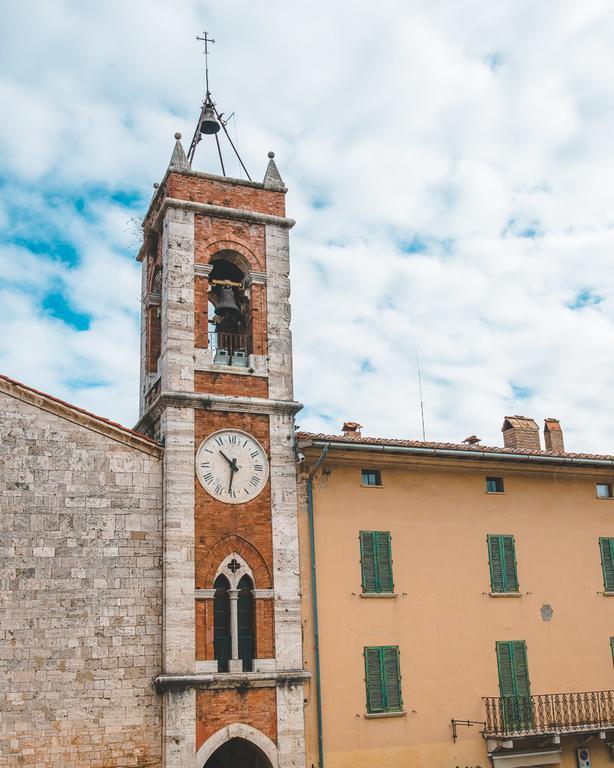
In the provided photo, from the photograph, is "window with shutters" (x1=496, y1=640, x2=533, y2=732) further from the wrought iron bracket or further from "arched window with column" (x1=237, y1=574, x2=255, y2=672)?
"arched window with column" (x1=237, y1=574, x2=255, y2=672)

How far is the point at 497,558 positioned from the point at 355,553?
3549mm

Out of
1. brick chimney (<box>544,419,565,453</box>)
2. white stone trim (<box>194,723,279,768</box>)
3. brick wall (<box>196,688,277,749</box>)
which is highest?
brick chimney (<box>544,419,565,453</box>)

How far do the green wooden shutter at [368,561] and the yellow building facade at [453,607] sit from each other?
3 centimetres

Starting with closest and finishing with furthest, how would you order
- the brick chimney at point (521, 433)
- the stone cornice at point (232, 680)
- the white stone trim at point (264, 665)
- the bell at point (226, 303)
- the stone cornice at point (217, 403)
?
the stone cornice at point (232, 680) < the white stone trim at point (264, 665) < the stone cornice at point (217, 403) < the bell at point (226, 303) < the brick chimney at point (521, 433)

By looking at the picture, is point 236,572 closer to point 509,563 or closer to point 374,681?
point 374,681

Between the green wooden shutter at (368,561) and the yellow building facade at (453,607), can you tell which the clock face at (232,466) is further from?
the green wooden shutter at (368,561)

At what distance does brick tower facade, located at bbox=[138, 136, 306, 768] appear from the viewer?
1645 centimetres

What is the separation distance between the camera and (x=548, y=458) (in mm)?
20516

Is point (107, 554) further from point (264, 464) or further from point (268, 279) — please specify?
point (268, 279)

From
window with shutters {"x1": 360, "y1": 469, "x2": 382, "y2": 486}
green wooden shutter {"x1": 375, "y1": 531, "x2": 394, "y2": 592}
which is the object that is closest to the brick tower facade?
window with shutters {"x1": 360, "y1": 469, "x2": 382, "y2": 486}

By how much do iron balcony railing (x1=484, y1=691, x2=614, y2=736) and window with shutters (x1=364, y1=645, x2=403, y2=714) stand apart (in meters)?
2.16

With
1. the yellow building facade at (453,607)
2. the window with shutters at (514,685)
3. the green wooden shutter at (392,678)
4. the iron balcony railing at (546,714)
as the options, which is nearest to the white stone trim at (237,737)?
the yellow building facade at (453,607)

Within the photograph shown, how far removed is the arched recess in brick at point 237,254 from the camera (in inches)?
759

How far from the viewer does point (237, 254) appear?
19500mm
